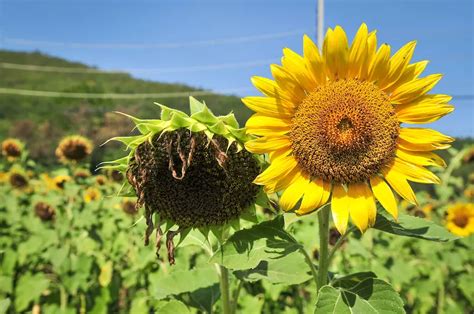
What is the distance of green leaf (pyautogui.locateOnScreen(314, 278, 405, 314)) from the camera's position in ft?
4.04

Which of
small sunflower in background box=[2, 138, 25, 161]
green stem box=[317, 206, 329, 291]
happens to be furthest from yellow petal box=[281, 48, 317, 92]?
small sunflower in background box=[2, 138, 25, 161]

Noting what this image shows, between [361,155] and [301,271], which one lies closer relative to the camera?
[361,155]

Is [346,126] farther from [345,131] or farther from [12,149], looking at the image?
[12,149]

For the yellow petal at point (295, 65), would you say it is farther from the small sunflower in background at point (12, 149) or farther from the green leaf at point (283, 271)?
the small sunflower in background at point (12, 149)

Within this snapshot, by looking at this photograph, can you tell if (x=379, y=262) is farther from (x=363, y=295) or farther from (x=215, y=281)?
(x=363, y=295)

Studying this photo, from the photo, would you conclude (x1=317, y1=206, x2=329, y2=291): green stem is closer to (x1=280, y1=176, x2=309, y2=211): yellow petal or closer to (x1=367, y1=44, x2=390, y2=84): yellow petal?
(x1=280, y1=176, x2=309, y2=211): yellow petal

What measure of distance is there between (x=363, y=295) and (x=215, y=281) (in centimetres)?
72

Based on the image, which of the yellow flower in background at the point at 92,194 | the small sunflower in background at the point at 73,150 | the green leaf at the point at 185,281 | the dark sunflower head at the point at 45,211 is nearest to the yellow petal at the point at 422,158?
the green leaf at the point at 185,281

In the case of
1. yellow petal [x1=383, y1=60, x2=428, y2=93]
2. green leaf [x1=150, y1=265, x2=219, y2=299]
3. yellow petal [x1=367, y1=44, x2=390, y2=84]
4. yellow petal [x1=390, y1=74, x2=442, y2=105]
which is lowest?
green leaf [x1=150, y1=265, x2=219, y2=299]

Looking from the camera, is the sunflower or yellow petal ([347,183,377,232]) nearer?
yellow petal ([347,183,377,232])

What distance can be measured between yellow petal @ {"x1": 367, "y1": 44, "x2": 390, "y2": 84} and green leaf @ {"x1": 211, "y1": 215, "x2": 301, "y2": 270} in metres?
0.47

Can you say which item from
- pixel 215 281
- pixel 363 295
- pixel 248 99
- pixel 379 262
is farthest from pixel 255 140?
pixel 379 262

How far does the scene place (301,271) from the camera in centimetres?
148

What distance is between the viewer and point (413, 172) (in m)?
1.31
